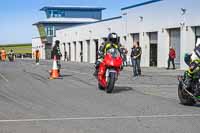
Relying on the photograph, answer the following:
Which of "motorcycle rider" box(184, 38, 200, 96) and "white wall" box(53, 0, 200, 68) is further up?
"white wall" box(53, 0, 200, 68)

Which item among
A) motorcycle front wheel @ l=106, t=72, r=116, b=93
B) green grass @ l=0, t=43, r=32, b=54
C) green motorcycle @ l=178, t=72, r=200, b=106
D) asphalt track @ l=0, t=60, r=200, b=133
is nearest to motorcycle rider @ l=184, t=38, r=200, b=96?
green motorcycle @ l=178, t=72, r=200, b=106

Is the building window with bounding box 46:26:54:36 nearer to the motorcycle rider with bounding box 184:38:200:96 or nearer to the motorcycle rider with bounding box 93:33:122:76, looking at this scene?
the motorcycle rider with bounding box 93:33:122:76

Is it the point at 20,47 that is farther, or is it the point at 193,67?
the point at 20,47

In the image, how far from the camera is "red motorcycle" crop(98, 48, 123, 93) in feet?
49.9

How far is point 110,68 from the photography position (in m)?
15.3

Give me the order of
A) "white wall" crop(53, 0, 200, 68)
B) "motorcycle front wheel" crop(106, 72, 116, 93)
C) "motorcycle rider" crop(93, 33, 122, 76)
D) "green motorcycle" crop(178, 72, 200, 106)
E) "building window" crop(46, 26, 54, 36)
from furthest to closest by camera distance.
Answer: "building window" crop(46, 26, 54, 36) → "white wall" crop(53, 0, 200, 68) → "motorcycle rider" crop(93, 33, 122, 76) → "motorcycle front wheel" crop(106, 72, 116, 93) → "green motorcycle" crop(178, 72, 200, 106)

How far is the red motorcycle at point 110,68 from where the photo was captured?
15.2 metres

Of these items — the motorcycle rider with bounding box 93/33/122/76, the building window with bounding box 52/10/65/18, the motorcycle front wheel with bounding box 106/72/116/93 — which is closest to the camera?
the motorcycle front wheel with bounding box 106/72/116/93

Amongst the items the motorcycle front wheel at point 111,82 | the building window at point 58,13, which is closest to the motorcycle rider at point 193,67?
the motorcycle front wheel at point 111,82

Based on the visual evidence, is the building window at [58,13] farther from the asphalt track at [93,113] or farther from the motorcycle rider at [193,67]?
the motorcycle rider at [193,67]

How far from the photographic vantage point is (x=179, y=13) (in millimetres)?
37969

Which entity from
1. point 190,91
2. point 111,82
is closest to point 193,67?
point 190,91

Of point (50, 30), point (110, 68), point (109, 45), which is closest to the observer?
point (110, 68)

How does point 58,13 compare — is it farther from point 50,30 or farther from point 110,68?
point 110,68
